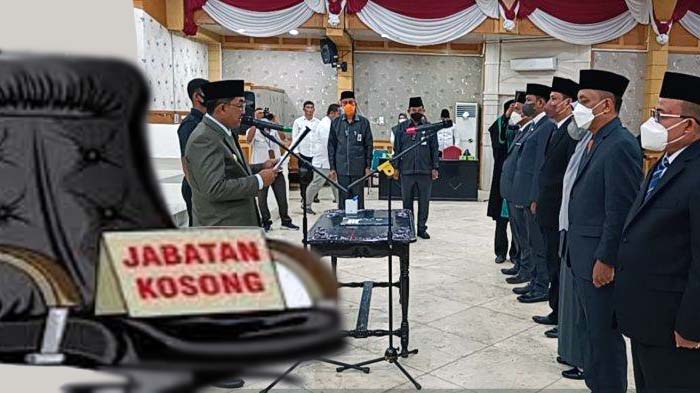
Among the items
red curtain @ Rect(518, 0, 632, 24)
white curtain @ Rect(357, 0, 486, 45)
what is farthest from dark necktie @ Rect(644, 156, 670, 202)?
red curtain @ Rect(518, 0, 632, 24)

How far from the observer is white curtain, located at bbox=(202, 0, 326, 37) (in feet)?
24.7

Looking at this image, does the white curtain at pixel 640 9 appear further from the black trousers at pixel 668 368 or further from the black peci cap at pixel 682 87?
the black trousers at pixel 668 368

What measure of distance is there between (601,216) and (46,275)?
7.30ft

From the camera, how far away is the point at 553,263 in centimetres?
375

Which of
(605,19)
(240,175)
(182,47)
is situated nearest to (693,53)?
(605,19)

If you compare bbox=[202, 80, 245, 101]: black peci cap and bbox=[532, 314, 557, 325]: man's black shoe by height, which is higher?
bbox=[202, 80, 245, 101]: black peci cap

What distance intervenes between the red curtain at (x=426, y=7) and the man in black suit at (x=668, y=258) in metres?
6.06

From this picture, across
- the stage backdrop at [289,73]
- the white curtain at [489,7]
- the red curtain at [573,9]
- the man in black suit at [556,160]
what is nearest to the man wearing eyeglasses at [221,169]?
the man in black suit at [556,160]

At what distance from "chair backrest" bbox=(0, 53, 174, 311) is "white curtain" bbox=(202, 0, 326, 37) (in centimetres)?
723

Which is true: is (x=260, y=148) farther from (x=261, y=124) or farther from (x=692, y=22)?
(x=692, y=22)

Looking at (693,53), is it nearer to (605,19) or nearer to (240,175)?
(605,19)

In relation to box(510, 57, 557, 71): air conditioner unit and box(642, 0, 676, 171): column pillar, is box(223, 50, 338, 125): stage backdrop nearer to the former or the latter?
box(510, 57, 557, 71): air conditioner unit

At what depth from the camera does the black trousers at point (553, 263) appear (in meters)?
3.69

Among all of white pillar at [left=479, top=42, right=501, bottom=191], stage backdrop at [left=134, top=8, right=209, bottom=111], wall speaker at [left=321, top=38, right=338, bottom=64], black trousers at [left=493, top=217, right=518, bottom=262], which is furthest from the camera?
wall speaker at [left=321, top=38, right=338, bottom=64]
